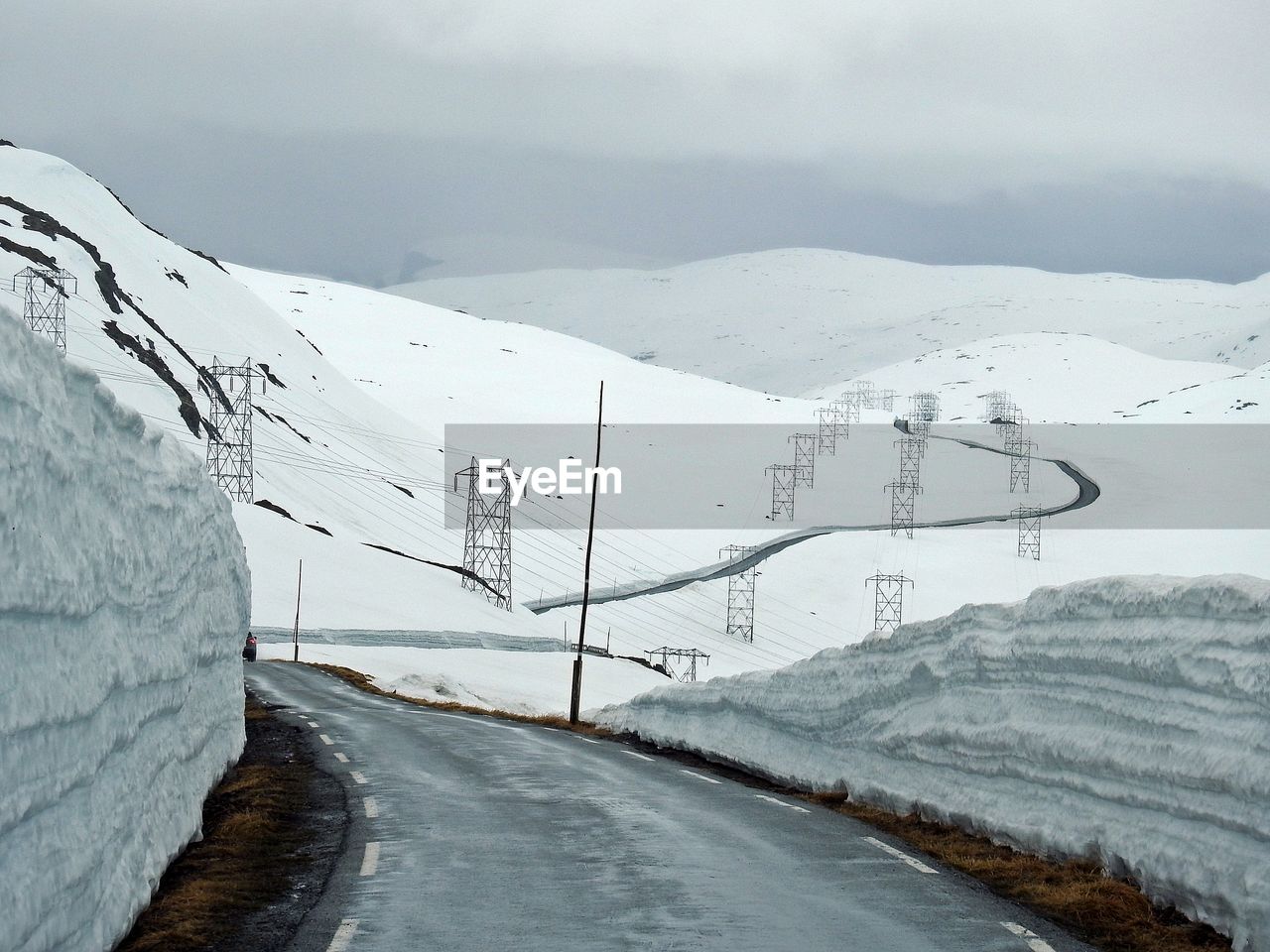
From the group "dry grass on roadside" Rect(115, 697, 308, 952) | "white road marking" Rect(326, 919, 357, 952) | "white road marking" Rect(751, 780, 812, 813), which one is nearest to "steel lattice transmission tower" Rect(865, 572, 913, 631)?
"white road marking" Rect(751, 780, 812, 813)

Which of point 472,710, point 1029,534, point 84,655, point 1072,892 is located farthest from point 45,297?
point 1072,892

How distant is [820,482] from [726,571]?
130 ft

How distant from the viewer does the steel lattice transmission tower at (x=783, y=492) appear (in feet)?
431

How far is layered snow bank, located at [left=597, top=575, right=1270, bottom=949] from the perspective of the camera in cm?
945

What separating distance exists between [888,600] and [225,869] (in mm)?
83275

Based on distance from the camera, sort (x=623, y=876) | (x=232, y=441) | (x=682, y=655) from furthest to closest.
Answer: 1. (x=232, y=441)
2. (x=682, y=655)
3. (x=623, y=876)

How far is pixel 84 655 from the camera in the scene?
26.6ft

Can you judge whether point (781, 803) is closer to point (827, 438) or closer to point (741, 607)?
point (741, 607)

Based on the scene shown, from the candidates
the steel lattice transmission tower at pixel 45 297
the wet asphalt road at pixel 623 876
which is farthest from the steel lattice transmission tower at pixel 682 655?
the wet asphalt road at pixel 623 876

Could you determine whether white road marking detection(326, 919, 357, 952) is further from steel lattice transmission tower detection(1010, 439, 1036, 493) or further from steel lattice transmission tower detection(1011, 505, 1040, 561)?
steel lattice transmission tower detection(1010, 439, 1036, 493)

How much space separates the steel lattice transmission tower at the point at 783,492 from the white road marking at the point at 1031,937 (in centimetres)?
11757

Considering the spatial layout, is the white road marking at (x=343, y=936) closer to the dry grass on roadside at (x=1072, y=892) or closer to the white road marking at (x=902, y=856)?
the dry grass on roadside at (x=1072, y=892)

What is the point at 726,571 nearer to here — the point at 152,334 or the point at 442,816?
the point at 152,334

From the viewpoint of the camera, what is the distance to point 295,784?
17.4 meters
